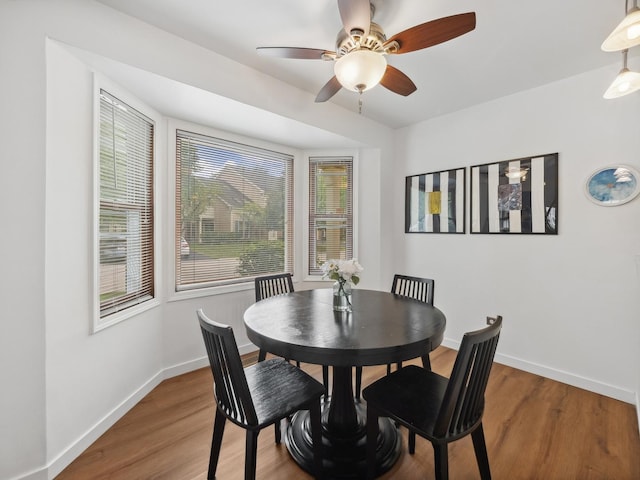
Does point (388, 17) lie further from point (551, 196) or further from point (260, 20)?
point (551, 196)

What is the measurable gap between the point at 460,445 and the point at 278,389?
1221 millimetres

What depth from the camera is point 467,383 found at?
1.21 m

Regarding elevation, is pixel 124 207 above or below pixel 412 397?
above

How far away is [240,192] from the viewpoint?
314cm

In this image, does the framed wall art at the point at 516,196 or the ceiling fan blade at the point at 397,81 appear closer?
the ceiling fan blade at the point at 397,81

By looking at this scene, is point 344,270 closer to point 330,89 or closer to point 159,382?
point 330,89

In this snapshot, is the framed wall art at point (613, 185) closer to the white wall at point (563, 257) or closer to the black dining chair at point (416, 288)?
the white wall at point (563, 257)

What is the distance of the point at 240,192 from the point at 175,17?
1.61 meters

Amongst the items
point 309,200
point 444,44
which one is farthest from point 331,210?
point 444,44

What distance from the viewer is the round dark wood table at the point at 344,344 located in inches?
50.0

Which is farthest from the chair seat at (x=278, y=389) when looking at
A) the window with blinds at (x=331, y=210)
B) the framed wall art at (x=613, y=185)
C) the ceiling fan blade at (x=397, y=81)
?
the framed wall art at (x=613, y=185)

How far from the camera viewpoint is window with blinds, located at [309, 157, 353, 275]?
3697mm

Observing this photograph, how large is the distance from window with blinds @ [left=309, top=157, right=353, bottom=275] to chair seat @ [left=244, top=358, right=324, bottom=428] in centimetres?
207

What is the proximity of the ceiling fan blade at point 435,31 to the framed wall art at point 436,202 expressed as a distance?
74.6 inches
